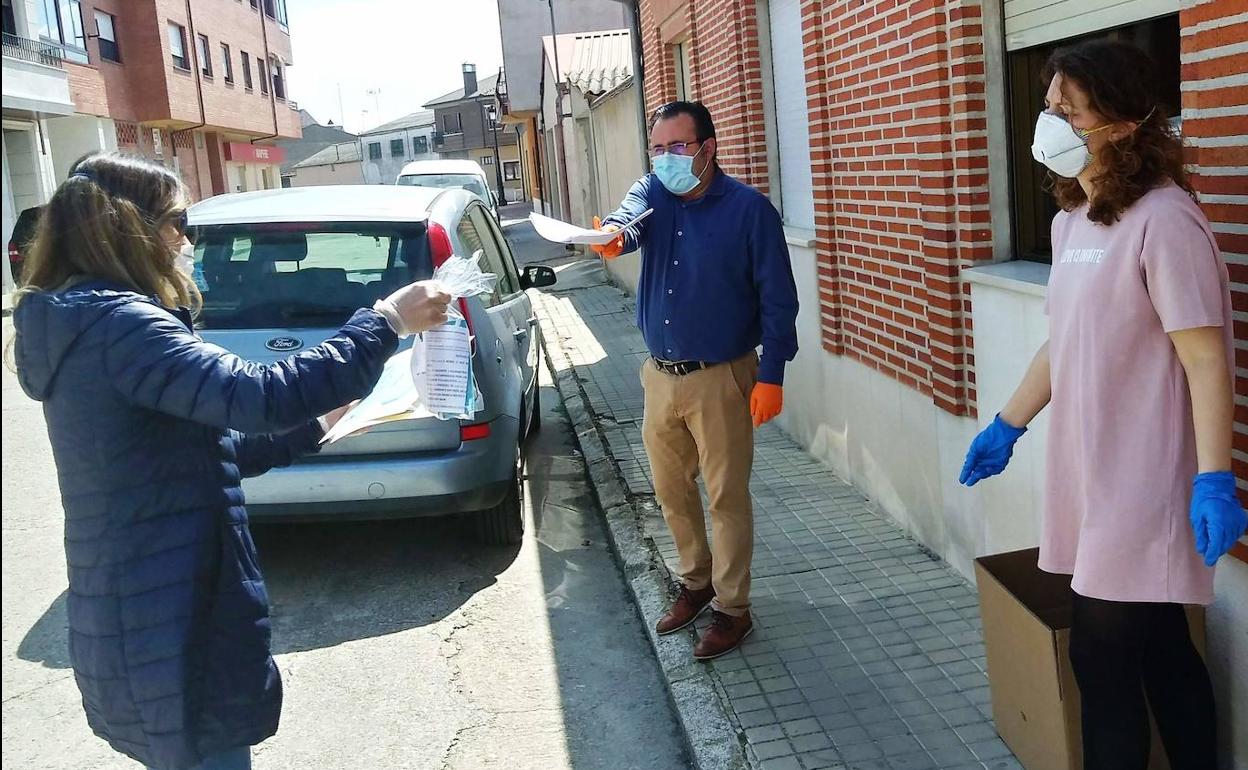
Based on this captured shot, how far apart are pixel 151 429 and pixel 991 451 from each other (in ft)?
6.72

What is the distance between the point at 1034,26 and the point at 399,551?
12.9ft

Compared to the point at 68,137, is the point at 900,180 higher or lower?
lower

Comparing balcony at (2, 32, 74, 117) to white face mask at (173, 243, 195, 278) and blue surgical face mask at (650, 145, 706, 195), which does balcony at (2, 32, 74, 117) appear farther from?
white face mask at (173, 243, 195, 278)

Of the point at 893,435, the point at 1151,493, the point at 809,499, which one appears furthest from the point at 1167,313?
the point at 809,499

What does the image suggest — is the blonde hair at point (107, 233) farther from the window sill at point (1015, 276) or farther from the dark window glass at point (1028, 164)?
the dark window glass at point (1028, 164)

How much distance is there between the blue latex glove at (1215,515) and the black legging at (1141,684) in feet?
1.02

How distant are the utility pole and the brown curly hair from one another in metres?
24.0

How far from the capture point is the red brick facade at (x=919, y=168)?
2707 mm

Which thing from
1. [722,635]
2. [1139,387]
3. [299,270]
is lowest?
[722,635]

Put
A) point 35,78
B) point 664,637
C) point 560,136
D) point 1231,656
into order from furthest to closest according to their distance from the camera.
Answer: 1. point 560,136
2. point 35,78
3. point 664,637
4. point 1231,656

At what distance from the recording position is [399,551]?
5914mm

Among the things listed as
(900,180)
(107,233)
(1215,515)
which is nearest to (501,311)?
A: (900,180)

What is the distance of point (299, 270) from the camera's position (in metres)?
5.14

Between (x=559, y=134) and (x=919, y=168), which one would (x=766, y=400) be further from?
(x=559, y=134)
